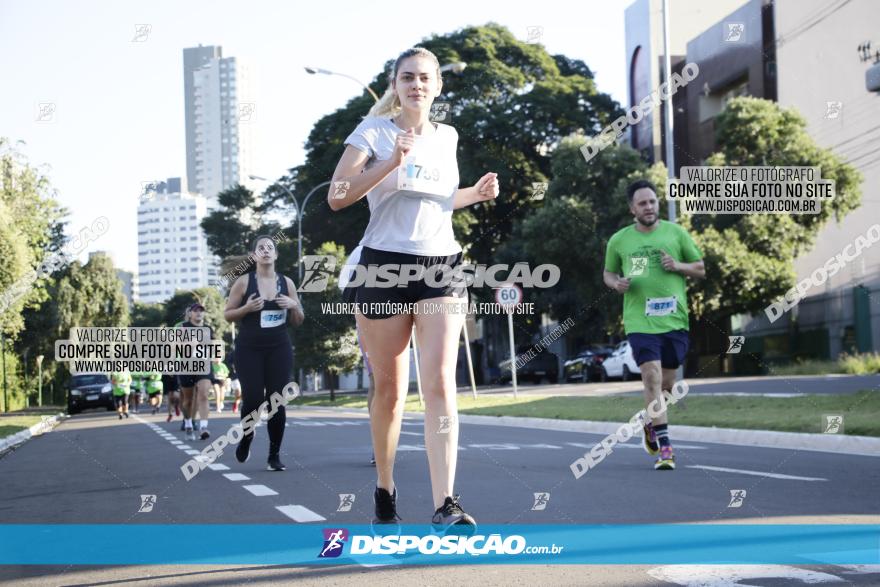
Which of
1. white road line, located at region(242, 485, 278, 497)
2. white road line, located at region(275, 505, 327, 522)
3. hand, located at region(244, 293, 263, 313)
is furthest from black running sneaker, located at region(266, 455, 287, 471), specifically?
white road line, located at region(275, 505, 327, 522)

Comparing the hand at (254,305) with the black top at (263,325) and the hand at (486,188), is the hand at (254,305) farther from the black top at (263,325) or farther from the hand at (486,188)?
the hand at (486,188)

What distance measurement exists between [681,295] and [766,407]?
7599mm

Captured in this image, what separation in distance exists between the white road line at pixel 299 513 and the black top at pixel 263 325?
3.49 meters

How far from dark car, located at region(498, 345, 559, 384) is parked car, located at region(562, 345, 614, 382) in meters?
3.47

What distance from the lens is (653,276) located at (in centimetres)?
932

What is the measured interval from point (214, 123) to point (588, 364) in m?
129

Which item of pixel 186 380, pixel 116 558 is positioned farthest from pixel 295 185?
pixel 116 558

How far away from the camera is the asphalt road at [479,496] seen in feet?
15.1

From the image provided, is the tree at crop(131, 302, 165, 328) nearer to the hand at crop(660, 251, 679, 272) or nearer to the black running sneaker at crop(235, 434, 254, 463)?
the black running sneaker at crop(235, 434, 254, 463)

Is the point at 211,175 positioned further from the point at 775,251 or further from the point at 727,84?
the point at 775,251

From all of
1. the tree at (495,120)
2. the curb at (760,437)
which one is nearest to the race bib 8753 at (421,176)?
the curb at (760,437)

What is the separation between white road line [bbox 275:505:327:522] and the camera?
6484 mm

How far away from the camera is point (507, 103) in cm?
4809

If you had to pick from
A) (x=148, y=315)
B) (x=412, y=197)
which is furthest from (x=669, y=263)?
(x=148, y=315)
